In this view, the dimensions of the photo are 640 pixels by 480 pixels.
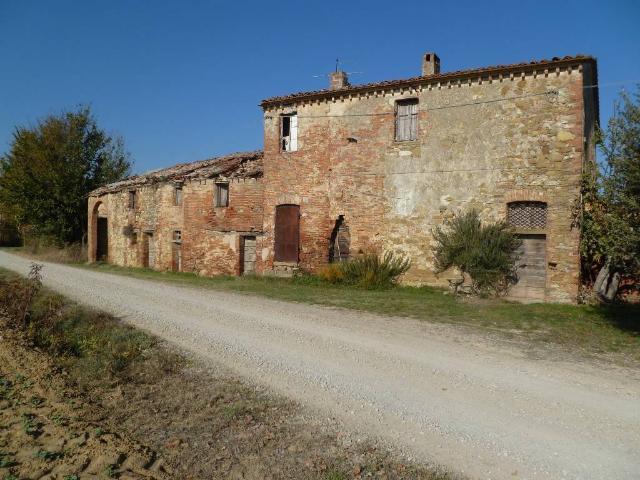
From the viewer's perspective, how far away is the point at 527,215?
13.5 metres

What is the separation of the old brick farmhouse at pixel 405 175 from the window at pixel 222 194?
0.04 meters

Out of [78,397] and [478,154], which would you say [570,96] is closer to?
[478,154]

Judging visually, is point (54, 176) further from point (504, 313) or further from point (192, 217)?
point (504, 313)

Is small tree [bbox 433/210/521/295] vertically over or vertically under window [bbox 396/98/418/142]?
under

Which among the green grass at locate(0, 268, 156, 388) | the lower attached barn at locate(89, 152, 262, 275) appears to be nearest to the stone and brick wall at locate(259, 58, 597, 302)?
the lower attached barn at locate(89, 152, 262, 275)

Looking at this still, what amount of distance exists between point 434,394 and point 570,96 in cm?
1080

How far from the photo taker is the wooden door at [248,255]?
19.4 metres

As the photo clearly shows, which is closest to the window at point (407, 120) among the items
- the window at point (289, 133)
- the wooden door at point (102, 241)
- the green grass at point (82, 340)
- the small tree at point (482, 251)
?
the small tree at point (482, 251)

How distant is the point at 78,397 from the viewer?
5668mm

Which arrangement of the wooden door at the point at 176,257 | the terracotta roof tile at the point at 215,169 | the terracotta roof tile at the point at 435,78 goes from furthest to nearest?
the wooden door at the point at 176,257 < the terracotta roof tile at the point at 215,169 < the terracotta roof tile at the point at 435,78

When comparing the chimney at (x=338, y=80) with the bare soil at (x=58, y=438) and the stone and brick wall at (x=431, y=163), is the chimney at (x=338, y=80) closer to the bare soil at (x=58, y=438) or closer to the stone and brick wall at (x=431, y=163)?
the stone and brick wall at (x=431, y=163)

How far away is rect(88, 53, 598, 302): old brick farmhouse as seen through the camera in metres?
12.9

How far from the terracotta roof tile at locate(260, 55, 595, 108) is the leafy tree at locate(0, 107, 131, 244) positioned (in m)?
17.2

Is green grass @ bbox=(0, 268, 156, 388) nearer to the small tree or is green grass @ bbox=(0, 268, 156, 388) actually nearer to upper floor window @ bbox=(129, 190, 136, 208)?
the small tree
